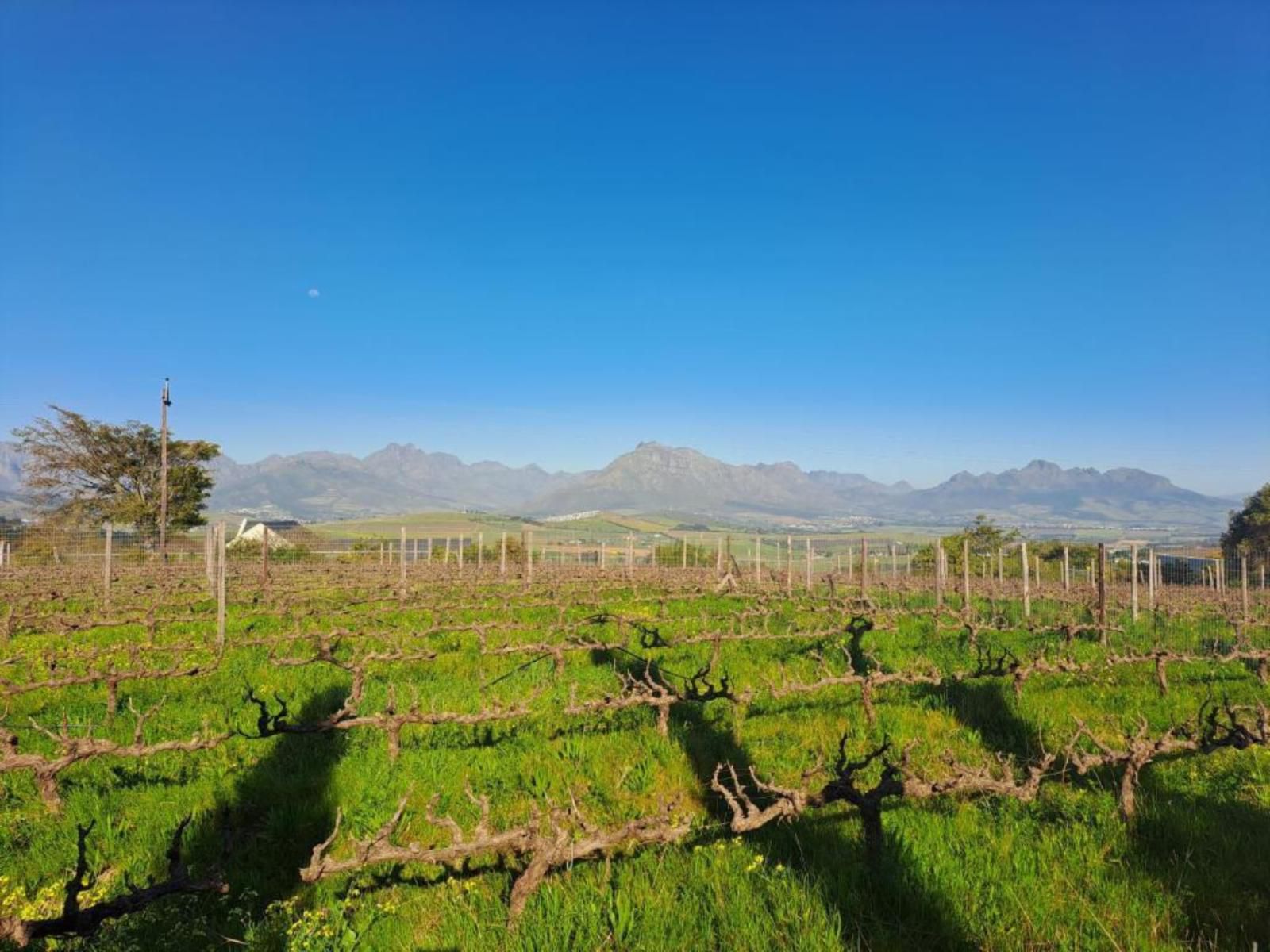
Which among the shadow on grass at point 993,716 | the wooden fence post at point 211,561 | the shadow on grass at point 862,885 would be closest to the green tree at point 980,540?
the wooden fence post at point 211,561

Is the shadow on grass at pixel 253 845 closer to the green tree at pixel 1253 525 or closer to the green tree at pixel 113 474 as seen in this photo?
the green tree at pixel 113 474

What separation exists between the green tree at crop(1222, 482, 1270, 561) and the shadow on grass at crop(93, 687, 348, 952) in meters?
73.9

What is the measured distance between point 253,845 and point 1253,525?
85.2m

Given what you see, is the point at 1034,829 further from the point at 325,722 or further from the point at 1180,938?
the point at 325,722

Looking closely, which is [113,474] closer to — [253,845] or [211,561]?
[211,561]

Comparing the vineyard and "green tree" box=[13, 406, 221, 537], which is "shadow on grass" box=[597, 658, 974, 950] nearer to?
the vineyard

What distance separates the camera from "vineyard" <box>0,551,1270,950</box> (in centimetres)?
321

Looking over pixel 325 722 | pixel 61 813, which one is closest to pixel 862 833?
pixel 325 722

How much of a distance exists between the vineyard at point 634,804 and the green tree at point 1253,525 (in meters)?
69.3

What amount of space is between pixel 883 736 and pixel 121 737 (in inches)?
283

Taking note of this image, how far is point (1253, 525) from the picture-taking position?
62.9 metres

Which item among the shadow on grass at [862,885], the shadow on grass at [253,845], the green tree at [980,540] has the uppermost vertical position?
the shadow on grass at [862,885]

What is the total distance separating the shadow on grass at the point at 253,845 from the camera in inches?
129

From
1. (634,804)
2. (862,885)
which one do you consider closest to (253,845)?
(634,804)
